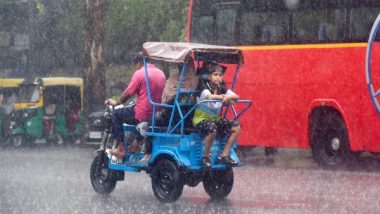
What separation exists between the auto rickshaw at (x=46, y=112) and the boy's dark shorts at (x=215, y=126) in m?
15.3

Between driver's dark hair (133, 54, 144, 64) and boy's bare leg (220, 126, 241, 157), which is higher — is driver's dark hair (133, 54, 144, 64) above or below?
above

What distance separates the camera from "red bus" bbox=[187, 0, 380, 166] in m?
18.2

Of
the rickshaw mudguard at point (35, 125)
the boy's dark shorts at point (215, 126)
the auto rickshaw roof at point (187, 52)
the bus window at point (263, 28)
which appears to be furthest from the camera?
the rickshaw mudguard at point (35, 125)

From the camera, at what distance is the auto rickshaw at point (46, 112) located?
2723 cm

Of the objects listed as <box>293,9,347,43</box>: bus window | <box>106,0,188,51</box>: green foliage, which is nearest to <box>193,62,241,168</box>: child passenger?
<box>293,9,347,43</box>: bus window

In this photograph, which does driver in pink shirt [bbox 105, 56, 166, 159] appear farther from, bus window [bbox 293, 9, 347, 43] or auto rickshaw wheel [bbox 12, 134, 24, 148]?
auto rickshaw wheel [bbox 12, 134, 24, 148]

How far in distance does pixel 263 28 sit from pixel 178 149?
26.2ft

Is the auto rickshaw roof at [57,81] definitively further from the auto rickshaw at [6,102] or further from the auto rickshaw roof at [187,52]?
the auto rickshaw roof at [187,52]

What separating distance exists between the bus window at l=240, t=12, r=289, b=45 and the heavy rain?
1.1 inches

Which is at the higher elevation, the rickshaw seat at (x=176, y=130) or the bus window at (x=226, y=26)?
the bus window at (x=226, y=26)

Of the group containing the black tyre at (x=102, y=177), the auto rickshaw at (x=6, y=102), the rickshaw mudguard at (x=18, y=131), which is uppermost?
the black tyre at (x=102, y=177)

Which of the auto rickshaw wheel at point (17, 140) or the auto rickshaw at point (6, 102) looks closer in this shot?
the auto rickshaw wheel at point (17, 140)

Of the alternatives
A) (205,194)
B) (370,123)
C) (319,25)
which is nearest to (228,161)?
(205,194)

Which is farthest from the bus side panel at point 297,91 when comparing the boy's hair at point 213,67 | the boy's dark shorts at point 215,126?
the boy's dark shorts at point 215,126
